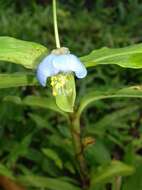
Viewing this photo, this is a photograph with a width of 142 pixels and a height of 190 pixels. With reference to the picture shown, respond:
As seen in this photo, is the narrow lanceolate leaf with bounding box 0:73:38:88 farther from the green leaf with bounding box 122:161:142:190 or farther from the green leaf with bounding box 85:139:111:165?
the green leaf with bounding box 85:139:111:165

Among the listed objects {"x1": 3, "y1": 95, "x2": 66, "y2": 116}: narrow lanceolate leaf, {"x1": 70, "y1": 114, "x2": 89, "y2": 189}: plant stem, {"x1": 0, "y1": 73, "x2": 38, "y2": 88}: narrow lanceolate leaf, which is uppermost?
{"x1": 0, "y1": 73, "x2": 38, "y2": 88}: narrow lanceolate leaf

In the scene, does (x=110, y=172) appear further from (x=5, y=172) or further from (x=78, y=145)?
(x=5, y=172)

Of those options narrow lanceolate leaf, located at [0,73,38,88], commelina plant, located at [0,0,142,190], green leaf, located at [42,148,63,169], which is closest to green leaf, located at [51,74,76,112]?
commelina plant, located at [0,0,142,190]

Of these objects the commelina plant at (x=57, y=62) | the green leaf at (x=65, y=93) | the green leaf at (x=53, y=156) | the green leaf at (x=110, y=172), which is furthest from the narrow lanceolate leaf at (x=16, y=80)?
the green leaf at (x=53, y=156)

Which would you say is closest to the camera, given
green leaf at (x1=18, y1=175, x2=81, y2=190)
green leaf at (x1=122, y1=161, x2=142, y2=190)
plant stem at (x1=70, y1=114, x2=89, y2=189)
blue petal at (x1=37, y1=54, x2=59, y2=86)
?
blue petal at (x1=37, y1=54, x2=59, y2=86)

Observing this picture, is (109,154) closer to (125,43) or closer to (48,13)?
(125,43)

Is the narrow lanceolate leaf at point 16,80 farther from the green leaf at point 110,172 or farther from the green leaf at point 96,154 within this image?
the green leaf at point 96,154

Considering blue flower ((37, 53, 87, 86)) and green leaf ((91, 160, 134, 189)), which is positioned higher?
blue flower ((37, 53, 87, 86))
